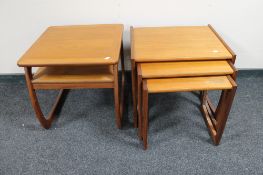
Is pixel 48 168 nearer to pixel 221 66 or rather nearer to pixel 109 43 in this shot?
pixel 109 43

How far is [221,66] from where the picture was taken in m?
1.26

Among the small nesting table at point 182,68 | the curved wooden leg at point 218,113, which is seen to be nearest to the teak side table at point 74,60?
the small nesting table at point 182,68

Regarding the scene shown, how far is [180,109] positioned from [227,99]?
1.81ft

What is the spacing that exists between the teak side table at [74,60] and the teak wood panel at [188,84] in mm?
235

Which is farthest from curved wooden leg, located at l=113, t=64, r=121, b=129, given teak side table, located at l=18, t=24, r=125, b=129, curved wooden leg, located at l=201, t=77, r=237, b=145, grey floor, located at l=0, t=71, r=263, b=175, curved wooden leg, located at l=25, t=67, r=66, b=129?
curved wooden leg, located at l=201, t=77, r=237, b=145

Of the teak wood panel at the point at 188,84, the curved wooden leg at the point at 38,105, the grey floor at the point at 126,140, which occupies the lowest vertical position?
the grey floor at the point at 126,140

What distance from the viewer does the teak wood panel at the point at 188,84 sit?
46.5 inches

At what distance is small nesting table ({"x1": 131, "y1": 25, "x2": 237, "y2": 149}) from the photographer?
1.20 metres

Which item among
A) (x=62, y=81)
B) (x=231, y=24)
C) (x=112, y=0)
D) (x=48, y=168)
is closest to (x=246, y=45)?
(x=231, y=24)

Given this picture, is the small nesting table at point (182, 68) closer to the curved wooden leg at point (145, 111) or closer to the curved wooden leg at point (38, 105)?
the curved wooden leg at point (145, 111)

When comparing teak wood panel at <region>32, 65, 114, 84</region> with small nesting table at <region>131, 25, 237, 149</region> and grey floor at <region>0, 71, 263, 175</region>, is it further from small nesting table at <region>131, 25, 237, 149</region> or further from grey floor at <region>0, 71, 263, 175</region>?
grey floor at <region>0, 71, 263, 175</region>

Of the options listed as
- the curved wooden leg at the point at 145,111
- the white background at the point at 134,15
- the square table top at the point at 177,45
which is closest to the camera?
the curved wooden leg at the point at 145,111

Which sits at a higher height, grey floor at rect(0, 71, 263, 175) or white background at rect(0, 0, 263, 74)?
white background at rect(0, 0, 263, 74)

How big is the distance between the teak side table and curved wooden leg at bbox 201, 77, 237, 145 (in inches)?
23.2
